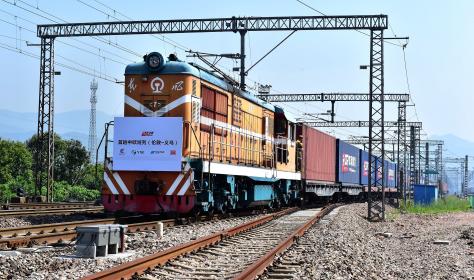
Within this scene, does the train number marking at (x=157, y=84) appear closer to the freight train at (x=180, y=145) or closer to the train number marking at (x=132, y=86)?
the freight train at (x=180, y=145)

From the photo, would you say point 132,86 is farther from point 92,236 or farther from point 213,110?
point 92,236

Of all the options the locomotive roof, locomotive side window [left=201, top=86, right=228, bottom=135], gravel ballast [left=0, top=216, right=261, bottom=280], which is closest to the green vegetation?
locomotive side window [left=201, top=86, right=228, bottom=135]

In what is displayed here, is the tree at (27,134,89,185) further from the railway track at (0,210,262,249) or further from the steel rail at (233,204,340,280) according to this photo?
the steel rail at (233,204,340,280)

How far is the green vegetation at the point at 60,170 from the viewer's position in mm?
41625

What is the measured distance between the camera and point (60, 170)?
195 feet

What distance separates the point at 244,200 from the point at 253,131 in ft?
8.24

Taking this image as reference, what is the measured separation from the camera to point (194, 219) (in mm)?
16344

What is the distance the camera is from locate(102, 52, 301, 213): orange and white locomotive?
49.7 feet

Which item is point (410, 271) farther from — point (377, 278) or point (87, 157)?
point (87, 157)

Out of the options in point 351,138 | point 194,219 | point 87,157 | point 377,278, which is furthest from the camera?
point 351,138

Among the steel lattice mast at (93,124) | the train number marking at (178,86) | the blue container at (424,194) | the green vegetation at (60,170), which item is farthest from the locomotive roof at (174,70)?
the steel lattice mast at (93,124)

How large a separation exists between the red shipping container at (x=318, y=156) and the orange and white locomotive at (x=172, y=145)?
929 centimetres

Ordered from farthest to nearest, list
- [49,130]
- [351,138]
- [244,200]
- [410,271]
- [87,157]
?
[351,138]
[87,157]
[49,130]
[244,200]
[410,271]

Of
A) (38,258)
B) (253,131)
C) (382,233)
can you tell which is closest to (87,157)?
(253,131)
